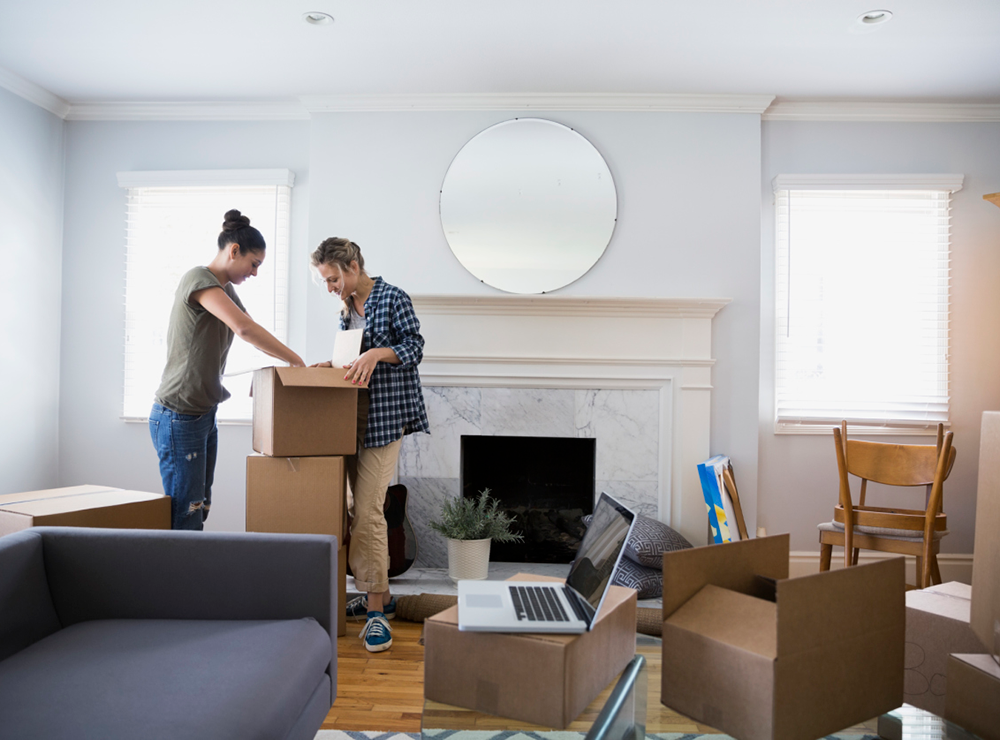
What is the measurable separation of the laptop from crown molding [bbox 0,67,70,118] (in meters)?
3.45

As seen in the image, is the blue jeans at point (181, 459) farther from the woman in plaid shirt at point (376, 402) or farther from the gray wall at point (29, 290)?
the gray wall at point (29, 290)

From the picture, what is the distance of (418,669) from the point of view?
2.15m

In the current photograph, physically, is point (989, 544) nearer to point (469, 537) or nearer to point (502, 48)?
point (469, 537)

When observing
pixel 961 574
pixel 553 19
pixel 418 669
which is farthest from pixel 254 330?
pixel 961 574

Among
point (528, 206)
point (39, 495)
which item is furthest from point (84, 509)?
point (528, 206)

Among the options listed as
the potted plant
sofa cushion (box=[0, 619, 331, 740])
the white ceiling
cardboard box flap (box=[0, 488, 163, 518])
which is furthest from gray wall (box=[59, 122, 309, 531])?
sofa cushion (box=[0, 619, 331, 740])

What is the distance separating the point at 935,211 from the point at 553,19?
2241 millimetres

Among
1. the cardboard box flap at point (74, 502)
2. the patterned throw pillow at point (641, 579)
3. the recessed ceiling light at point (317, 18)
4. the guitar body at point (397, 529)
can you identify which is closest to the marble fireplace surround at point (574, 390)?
the guitar body at point (397, 529)

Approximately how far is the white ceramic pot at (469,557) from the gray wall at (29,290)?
223cm

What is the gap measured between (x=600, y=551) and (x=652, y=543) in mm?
1739

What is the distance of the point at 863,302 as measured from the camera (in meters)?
3.28

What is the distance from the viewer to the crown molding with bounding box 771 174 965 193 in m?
3.25

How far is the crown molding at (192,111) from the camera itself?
3.39m

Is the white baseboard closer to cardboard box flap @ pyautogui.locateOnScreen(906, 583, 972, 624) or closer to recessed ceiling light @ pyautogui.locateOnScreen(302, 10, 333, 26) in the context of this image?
cardboard box flap @ pyautogui.locateOnScreen(906, 583, 972, 624)
